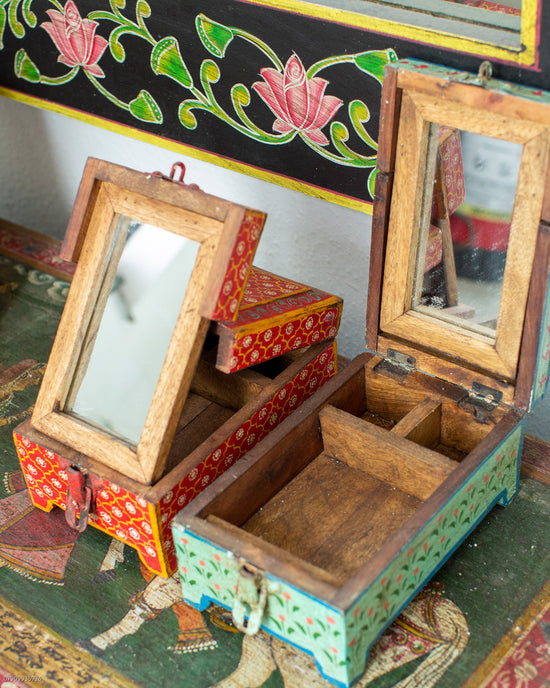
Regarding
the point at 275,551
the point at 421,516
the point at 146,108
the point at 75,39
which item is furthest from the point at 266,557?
the point at 75,39

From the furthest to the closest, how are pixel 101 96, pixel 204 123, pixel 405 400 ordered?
pixel 101 96
pixel 204 123
pixel 405 400

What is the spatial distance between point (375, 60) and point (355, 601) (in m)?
0.79

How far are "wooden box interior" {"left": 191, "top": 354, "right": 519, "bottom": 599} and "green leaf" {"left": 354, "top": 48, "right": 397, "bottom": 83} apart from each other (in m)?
0.44

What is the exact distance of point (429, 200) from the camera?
46.0 inches

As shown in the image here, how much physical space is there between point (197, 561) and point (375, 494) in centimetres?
30

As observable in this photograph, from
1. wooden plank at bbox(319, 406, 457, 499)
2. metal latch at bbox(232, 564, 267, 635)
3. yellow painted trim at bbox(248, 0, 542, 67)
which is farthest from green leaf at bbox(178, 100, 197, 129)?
metal latch at bbox(232, 564, 267, 635)

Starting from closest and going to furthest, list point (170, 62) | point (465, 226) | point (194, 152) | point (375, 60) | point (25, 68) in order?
point (465, 226) < point (375, 60) < point (170, 62) < point (194, 152) < point (25, 68)

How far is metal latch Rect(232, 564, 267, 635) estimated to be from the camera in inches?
38.8

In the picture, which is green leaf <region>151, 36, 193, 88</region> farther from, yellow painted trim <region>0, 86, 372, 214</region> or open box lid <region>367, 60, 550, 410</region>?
open box lid <region>367, 60, 550, 410</region>

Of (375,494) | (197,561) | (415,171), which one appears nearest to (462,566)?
(375,494)

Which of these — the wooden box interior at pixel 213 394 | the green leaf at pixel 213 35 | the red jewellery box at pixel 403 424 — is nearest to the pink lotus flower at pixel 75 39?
the green leaf at pixel 213 35

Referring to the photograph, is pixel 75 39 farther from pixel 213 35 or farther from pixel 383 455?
pixel 383 455

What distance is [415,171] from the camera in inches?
44.8

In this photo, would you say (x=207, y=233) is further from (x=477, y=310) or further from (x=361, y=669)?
(x=361, y=669)
